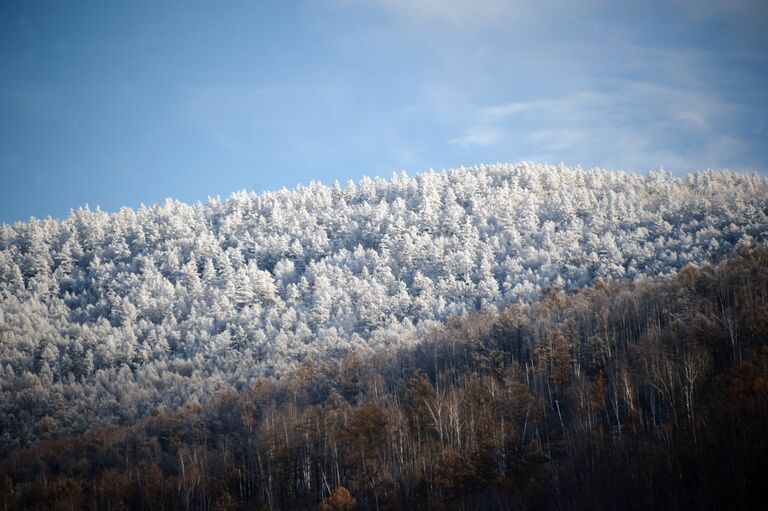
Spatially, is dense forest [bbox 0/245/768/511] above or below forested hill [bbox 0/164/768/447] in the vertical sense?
below

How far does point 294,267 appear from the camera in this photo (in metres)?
136

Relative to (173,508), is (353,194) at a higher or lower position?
higher

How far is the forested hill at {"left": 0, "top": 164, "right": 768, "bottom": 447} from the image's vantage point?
9019 centimetres

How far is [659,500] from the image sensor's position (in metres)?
33.2

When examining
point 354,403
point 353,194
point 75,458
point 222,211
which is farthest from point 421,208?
point 75,458

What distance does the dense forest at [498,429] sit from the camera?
3675 cm

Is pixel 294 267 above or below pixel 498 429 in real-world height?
above

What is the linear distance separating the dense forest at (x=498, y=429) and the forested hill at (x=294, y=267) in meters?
13.5

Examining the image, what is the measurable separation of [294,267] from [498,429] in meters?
94.3

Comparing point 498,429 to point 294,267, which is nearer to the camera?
point 498,429

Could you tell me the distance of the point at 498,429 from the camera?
158 ft

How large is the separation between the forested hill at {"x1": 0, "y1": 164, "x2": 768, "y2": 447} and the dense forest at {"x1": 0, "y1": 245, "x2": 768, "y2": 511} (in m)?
13.5

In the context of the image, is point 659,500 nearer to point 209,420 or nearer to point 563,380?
point 563,380

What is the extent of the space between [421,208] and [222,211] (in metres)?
60.5
